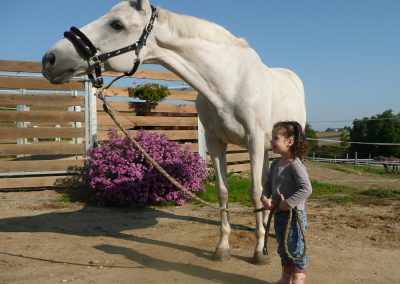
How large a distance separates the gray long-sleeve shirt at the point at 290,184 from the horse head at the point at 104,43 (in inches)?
61.2

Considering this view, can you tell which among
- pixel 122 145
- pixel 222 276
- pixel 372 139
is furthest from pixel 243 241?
pixel 372 139

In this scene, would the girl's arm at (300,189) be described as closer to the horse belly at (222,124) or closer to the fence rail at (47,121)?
the horse belly at (222,124)

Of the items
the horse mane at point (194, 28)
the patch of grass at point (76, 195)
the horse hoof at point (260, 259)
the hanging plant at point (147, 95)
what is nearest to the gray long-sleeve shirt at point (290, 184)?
the horse hoof at point (260, 259)

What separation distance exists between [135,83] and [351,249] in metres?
5.63

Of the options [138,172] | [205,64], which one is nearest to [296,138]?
[205,64]

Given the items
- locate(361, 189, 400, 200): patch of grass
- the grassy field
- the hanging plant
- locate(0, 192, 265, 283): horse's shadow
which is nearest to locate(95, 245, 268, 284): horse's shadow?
locate(0, 192, 265, 283): horse's shadow

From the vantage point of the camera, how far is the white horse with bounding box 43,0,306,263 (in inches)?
132

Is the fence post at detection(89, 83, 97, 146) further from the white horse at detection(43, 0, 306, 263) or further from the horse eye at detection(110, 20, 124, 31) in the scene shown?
the horse eye at detection(110, 20, 124, 31)

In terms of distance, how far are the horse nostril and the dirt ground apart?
5.82 ft

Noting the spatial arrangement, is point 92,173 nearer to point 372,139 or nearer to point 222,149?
point 222,149

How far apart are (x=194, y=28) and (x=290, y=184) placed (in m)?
1.71

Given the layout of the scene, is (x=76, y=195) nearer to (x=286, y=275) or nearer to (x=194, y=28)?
(x=194, y=28)

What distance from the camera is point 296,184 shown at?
107 inches

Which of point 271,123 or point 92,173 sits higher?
point 271,123
